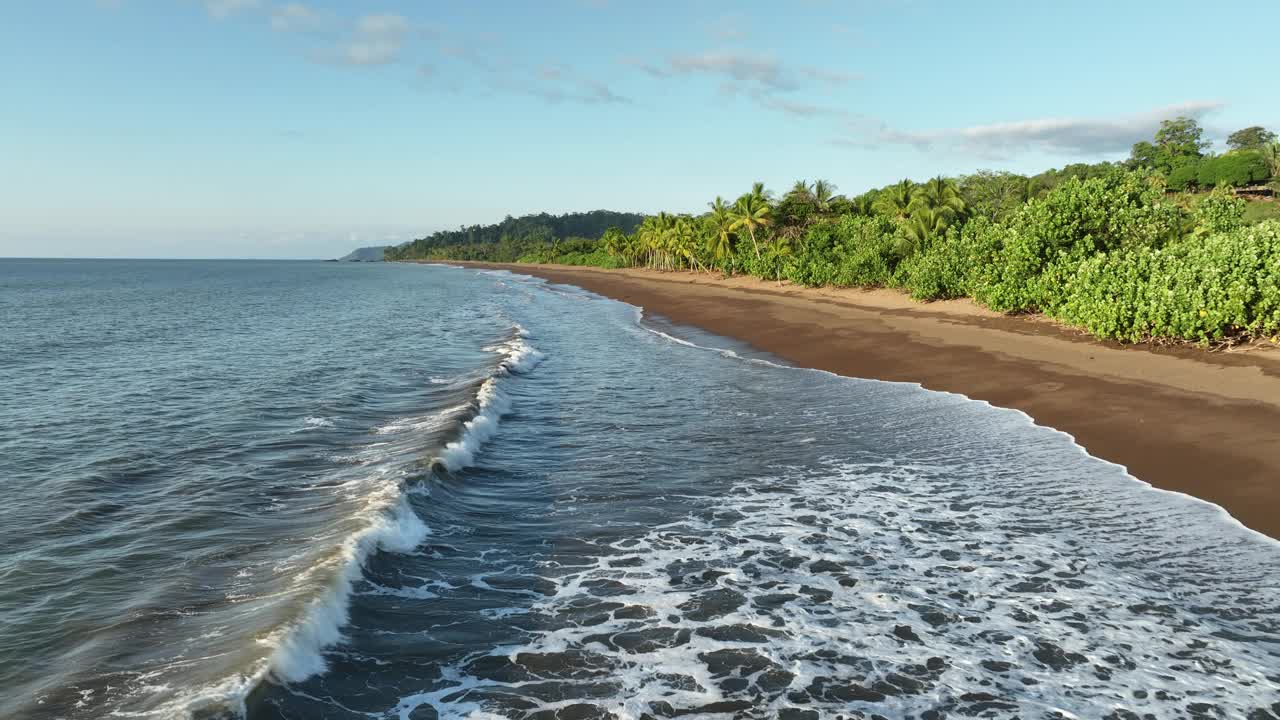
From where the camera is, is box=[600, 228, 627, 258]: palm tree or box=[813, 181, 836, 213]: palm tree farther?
box=[600, 228, 627, 258]: palm tree

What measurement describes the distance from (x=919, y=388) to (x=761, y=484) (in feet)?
33.5

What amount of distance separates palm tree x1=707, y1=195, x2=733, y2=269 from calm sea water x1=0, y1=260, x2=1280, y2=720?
61741 millimetres

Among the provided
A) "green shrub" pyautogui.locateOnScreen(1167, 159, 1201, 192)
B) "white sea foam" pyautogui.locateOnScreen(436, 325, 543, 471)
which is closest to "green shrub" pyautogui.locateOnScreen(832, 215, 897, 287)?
"white sea foam" pyautogui.locateOnScreen(436, 325, 543, 471)

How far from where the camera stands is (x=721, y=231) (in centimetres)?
7912

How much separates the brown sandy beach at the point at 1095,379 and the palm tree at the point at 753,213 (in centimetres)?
3396

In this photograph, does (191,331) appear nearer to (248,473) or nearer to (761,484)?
(248,473)

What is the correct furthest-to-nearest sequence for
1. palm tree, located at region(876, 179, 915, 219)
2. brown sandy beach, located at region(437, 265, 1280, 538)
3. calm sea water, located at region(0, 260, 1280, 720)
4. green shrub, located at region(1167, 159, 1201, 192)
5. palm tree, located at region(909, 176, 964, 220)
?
green shrub, located at region(1167, 159, 1201, 192), palm tree, located at region(876, 179, 915, 219), palm tree, located at region(909, 176, 964, 220), brown sandy beach, located at region(437, 265, 1280, 538), calm sea water, located at region(0, 260, 1280, 720)

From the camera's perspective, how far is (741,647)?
7.00m

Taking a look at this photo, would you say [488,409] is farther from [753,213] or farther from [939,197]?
[753,213]

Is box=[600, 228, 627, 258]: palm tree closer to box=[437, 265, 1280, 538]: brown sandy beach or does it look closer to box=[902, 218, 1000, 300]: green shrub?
box=[902, 218, 1000, 300]: green shrub

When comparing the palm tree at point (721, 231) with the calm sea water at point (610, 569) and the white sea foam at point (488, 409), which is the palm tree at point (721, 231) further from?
the calm sea water at point (610, 569)

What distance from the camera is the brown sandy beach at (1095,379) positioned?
11.8 m

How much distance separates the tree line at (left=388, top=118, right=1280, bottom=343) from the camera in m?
20.3

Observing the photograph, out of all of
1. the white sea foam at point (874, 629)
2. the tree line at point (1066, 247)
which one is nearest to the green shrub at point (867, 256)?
the tree line at point (1066, 247)
